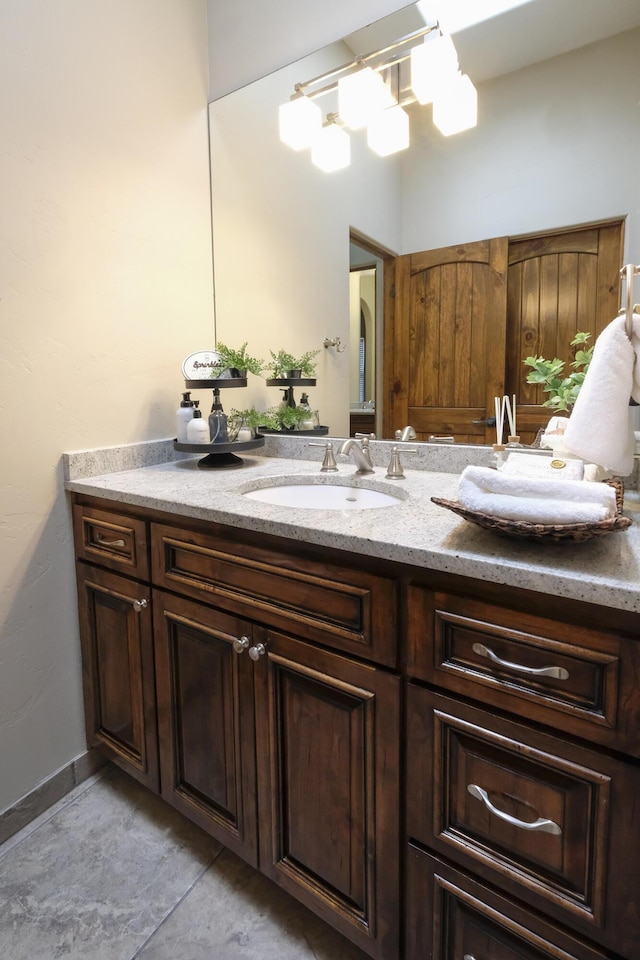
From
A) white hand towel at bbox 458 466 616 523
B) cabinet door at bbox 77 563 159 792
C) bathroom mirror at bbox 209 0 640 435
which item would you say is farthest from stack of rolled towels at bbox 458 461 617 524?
cabinet door at bbox 77 563 159 792

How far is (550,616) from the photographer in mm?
673

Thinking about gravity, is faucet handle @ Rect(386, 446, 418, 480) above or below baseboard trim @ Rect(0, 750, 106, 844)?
above

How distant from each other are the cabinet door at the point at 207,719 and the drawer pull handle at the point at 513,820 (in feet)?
1.49

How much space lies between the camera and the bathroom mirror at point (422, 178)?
113 cm

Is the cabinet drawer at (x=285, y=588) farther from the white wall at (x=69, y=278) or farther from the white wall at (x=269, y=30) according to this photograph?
the white wall at (x=269, y=30)

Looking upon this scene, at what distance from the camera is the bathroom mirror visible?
1.13 m

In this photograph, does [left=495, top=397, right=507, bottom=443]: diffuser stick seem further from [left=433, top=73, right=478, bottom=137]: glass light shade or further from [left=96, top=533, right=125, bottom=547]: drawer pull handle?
[left=96, top=533, right=125, bottom=547]: drawer pull handle

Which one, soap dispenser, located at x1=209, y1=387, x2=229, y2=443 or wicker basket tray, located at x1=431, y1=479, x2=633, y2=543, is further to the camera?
soap dispenser, located at x1=209, y1=387, x2=229, y2=443

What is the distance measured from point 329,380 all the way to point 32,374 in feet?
2.71

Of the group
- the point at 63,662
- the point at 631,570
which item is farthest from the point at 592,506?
the point at 63,662

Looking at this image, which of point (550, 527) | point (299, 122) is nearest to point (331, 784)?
point (550, 527)

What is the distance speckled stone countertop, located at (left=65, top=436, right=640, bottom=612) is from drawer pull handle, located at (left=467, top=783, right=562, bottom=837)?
0.32m

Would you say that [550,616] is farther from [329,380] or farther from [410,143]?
[410,143]

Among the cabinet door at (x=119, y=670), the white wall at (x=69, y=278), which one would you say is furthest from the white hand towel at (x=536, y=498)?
the white wall at (x=69, y=278)
